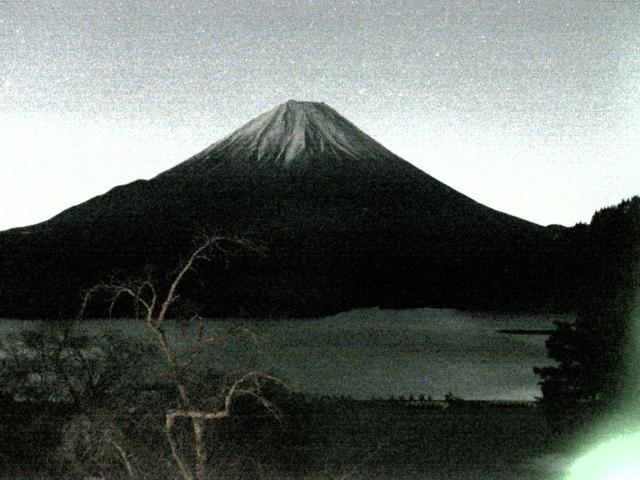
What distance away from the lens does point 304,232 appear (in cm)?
13212

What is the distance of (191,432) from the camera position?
35.5 feet

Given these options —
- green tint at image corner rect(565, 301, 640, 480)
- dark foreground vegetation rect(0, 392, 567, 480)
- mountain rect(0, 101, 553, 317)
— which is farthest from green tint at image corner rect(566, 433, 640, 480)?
mountain rect(0, 101, 553, 317)

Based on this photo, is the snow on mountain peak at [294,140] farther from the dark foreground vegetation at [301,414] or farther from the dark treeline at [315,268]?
the dark foreground vegetation at [301,414]

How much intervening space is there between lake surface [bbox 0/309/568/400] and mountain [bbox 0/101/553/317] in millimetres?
31245

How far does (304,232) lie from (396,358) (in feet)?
292

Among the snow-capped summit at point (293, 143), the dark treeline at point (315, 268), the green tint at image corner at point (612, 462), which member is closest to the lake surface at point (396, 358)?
the green tint at image corner at point (612, 462)

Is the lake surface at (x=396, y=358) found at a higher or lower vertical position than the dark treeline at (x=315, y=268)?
lower

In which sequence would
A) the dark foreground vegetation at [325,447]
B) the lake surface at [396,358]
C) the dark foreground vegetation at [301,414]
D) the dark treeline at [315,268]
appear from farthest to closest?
1. the dark treeline at [315,268]
2. the lake surface at [396,358]
3. the dark foreground vegetation at [325,447]
4. the dark foreground vegetation at [301,414]

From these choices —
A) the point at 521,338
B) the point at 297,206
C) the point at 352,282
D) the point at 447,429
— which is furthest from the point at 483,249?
the point at 447,429

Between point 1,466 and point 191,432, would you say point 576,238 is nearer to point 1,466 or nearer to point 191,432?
point 191,432

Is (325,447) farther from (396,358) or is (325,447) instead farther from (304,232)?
(304,232)

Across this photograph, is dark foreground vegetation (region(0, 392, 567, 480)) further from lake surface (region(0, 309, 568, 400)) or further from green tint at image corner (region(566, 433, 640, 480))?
lake surface (region(0, 309, 568, 400))

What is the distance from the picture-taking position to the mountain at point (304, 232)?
115 meters

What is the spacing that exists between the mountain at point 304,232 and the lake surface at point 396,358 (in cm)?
3124
